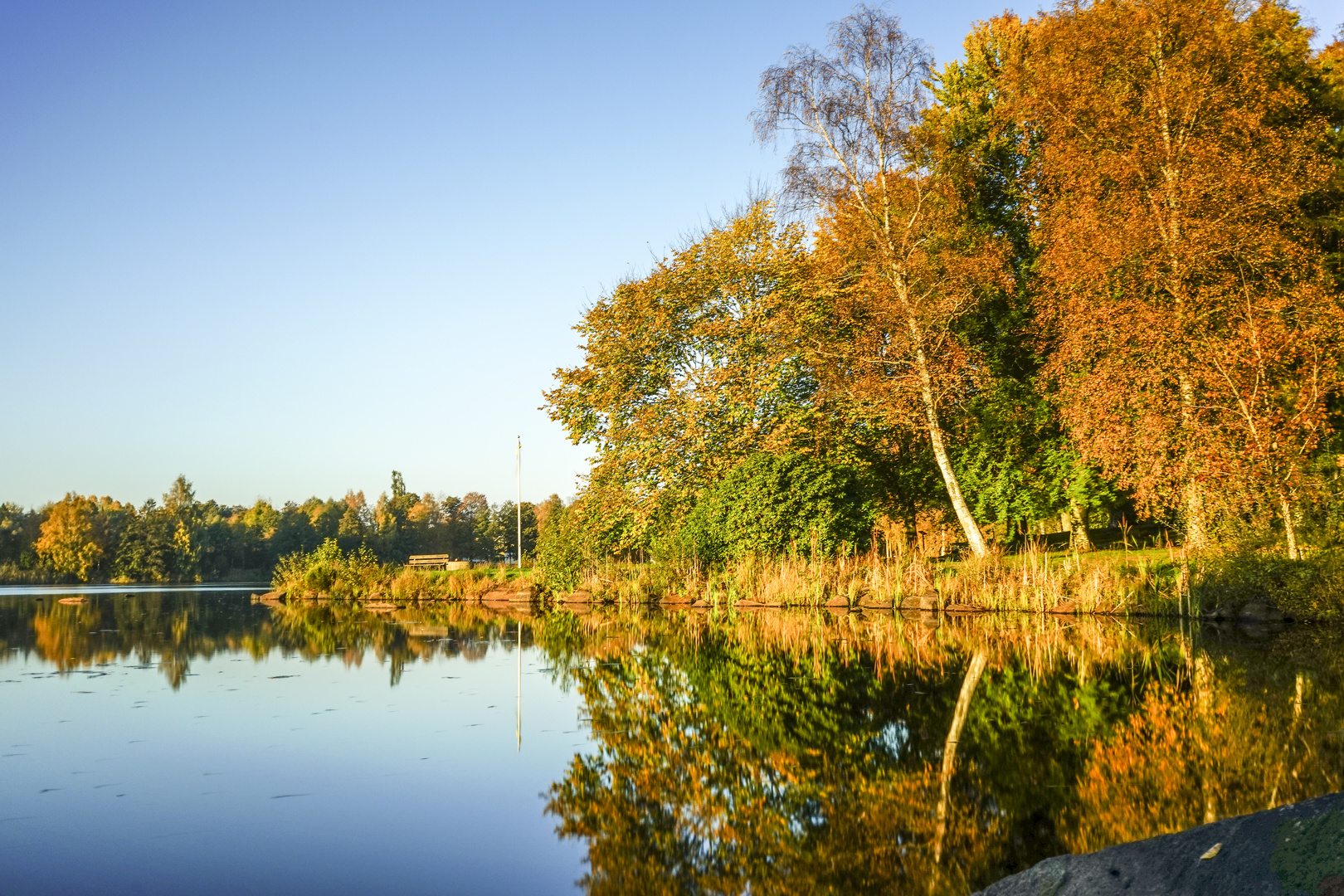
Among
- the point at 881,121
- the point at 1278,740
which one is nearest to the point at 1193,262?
the point at 881,121

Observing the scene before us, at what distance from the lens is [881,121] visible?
73.9 feet

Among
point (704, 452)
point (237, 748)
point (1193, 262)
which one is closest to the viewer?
point (237, 748)

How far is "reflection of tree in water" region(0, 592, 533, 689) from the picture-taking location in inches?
530

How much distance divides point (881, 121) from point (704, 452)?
931cm

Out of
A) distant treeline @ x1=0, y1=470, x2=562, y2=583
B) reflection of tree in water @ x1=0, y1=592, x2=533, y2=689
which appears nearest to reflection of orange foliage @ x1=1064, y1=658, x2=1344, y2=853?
reflection of tree in water @ x1=0, y1=592, x2=533, y2=689

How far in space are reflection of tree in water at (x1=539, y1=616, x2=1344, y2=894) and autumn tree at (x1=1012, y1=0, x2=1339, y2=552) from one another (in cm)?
662

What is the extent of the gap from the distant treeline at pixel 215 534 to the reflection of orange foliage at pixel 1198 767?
57733 millimetres

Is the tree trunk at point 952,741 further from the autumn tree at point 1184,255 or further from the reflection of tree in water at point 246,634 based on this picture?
the autumn tree at point 1184,255

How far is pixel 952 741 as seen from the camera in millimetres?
6547

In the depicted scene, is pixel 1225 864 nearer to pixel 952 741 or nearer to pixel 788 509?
pixel 952 741

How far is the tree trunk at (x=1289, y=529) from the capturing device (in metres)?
15.0

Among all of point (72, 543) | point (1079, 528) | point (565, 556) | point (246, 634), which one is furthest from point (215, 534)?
point (1079, 528)

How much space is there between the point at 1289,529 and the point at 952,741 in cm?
1175

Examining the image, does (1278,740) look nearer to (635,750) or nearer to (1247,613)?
(635,750)
